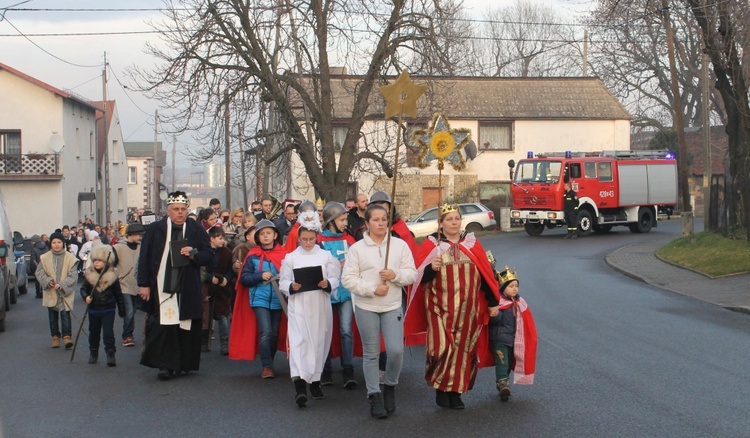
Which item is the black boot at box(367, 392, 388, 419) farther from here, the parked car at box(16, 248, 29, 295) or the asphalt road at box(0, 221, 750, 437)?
the parked car at box(16, 248, 29, 295)

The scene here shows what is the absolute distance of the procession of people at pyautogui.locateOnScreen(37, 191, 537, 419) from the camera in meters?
7.99

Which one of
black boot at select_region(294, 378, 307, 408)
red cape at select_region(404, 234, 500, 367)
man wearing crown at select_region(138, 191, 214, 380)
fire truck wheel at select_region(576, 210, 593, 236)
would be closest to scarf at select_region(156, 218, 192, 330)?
man wearing crown at select_region(138, 191, 214, 380)

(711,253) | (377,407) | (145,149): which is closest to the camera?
(377,407)

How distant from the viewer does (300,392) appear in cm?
846

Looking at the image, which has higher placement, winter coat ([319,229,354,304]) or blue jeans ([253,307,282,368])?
winter coat ([319,229,354,304])

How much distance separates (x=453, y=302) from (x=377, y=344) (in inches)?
28.7

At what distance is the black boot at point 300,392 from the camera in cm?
838

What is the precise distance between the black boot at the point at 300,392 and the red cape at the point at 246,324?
5.37 ft

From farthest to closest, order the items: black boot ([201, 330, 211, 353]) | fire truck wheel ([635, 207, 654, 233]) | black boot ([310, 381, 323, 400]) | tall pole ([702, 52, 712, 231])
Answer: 1. fire truck wheel ([635, 207, 654, 233])
2. tall pole ([702, 52, 712, 231])
3. black boot ([201, 330, 211, 353])
4. black boot ([310, 381, 323, 400])

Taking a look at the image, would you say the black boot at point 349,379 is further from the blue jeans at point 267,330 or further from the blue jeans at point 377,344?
the blue jeans at point 377,344

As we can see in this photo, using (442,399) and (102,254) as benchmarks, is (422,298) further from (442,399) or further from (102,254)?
(102,254)

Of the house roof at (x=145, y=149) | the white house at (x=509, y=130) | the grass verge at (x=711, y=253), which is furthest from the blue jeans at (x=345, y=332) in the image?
the house roof at (x=145, y=149)

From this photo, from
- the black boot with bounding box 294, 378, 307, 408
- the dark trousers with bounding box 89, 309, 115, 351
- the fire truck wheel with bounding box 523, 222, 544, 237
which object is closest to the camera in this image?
the black boot with bounding box 294, 378, 307, 408

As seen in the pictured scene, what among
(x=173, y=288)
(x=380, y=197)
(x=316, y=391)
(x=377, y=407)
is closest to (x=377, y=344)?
(x=377, y=407)
